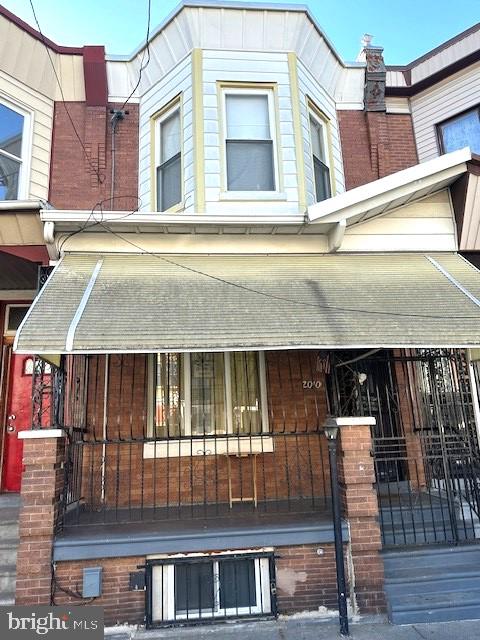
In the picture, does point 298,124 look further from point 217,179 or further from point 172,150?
point 172,150

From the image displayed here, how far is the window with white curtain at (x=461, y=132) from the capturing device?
28.6 ft

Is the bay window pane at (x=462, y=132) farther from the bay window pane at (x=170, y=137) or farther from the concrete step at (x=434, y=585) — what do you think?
the concrete step at (x=434, y=585)

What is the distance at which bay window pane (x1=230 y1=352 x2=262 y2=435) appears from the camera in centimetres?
673

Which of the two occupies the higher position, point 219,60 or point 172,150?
point 219,60

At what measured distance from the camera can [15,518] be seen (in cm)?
564

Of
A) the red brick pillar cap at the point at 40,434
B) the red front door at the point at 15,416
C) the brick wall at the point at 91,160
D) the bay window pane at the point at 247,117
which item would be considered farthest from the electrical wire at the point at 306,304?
the red front door at the point at 15,416

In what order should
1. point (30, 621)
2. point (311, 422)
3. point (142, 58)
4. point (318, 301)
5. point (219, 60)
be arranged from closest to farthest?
point (30, 621)
point (318, 301)
point (311, 422)
point (219, 60)
point (142, 58)

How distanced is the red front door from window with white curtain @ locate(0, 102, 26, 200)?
8.90 ft

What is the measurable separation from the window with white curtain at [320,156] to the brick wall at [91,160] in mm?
2966

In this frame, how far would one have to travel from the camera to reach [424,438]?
538cm

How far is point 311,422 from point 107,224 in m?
3.88

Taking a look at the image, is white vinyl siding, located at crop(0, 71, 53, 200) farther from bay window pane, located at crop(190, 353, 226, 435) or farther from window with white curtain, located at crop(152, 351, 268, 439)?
bay window pane, located at crop(190, 353, 226, 435)

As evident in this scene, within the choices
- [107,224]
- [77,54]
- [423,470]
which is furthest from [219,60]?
[423,470]

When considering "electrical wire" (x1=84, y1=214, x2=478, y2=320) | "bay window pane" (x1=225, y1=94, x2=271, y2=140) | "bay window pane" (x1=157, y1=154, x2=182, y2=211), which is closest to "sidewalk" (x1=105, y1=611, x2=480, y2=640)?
"electrical wire" (x1=84, y1=214, x2=478, y2=320)
